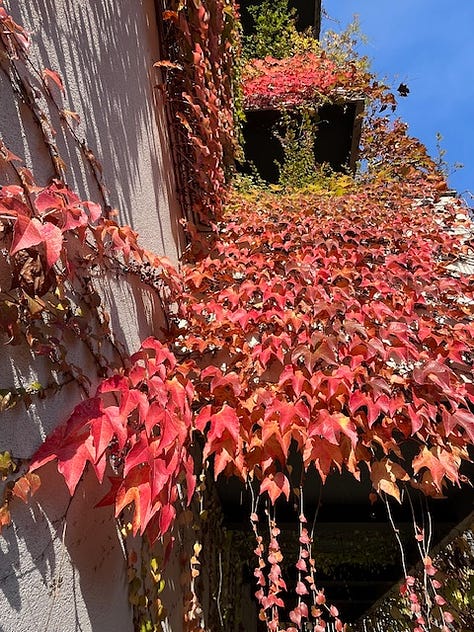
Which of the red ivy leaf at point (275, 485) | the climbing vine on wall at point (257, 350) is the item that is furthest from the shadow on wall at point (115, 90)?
the red ivy leaf at point (275, 485)

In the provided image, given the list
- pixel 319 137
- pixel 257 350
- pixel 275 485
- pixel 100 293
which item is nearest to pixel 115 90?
→ pixel 100 293

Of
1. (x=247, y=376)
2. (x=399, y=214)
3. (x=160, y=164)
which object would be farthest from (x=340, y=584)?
(x=160, y=164)

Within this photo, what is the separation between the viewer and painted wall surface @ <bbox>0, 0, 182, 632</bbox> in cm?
110

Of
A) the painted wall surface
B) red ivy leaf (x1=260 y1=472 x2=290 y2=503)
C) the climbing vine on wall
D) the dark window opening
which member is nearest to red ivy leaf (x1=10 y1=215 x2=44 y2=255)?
the climbing vine on wall

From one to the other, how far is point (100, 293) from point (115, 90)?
0.97 m

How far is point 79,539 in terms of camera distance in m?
1.34

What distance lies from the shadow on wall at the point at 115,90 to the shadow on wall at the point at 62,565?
0.99 metres

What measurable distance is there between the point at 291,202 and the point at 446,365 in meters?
2.22

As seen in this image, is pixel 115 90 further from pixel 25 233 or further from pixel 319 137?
pixel 319 137

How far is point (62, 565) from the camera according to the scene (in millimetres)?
1240

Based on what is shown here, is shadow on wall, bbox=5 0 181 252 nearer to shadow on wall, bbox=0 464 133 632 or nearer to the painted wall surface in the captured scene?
the painted wall surface

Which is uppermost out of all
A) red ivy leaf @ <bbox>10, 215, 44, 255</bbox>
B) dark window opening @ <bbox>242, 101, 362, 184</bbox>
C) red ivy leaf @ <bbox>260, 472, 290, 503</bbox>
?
dark window opening @ <bbox>242, 101, 362, 184</bbox>

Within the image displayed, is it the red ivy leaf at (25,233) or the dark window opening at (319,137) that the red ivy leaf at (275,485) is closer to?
the red ivy leaf at (25,233)

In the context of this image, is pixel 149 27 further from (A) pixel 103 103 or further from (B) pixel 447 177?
(B) pixel 447 177
